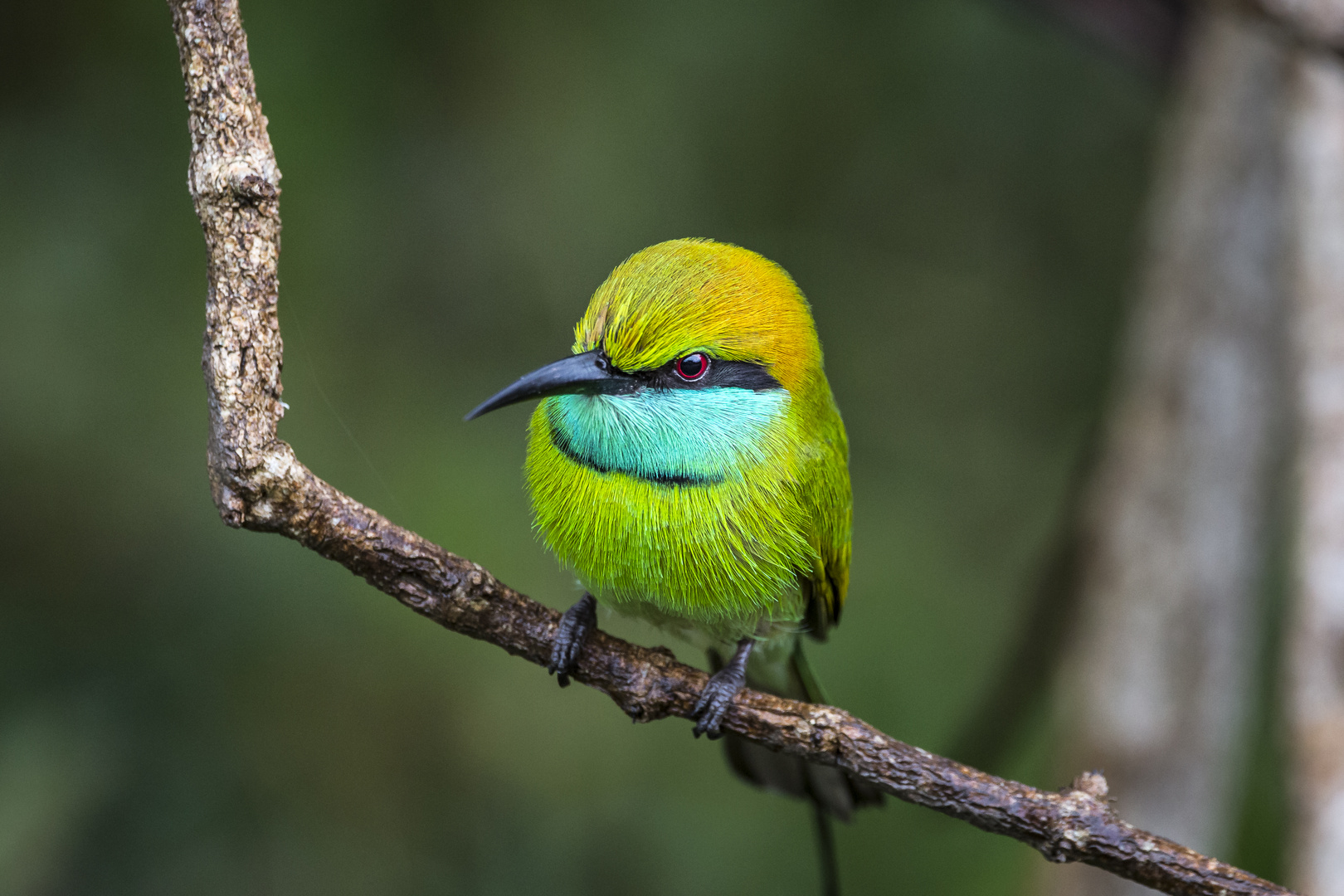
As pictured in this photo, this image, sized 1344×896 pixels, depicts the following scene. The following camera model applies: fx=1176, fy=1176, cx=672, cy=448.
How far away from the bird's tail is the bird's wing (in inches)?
5.9

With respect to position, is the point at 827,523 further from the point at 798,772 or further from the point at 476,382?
the point at 476,382

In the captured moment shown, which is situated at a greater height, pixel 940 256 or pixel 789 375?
pixel 940 256

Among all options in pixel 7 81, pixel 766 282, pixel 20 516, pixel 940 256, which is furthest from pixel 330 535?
pixel 940 256

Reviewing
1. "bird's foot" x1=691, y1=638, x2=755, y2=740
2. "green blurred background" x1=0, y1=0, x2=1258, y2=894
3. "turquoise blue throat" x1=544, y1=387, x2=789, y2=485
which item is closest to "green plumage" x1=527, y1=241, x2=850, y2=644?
"turquoise blue throat" x1=544, y1=387, x2=789, y2=485

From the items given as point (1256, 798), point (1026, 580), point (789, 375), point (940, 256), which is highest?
point (940, 256)

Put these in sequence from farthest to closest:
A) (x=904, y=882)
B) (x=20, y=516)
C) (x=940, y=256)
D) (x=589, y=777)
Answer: (x=940, y=256) < (x=904, y=882) < (x=589, y=777) < (x=20, y=516)

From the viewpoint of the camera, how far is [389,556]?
1579 millimetres

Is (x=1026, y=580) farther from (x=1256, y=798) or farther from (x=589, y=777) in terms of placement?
(x=589, y=777)

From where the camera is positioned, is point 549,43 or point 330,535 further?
point 549,43

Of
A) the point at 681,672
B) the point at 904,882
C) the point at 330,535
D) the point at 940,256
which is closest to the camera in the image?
the point at 330,535

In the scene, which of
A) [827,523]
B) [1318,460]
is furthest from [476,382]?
[1318,460]

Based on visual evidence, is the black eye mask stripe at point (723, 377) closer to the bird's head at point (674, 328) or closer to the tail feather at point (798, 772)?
the bird's head at point (674, 328)

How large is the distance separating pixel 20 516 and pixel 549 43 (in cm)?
183

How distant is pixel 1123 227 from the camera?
4.03 meters
